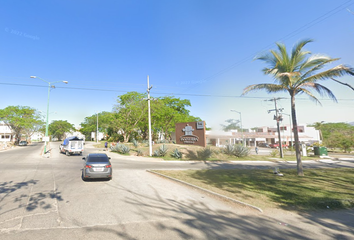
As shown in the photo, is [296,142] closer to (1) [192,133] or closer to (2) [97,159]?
(2) [97,159]

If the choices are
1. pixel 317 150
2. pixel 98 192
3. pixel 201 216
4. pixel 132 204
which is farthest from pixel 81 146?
pixel 317 150

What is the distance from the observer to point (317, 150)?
29797 mm

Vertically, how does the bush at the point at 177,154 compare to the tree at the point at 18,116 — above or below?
below

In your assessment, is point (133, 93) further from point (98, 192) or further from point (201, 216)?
point (201, 216)

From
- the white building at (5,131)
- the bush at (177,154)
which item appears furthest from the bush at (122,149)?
the white building at (5,131)

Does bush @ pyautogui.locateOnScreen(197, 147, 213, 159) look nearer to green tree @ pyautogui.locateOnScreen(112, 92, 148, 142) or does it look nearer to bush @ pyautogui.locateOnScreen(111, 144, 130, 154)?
bush @ pyautogui.locateOnScreen(111, 144, 130, 154)

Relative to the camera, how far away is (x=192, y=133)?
1104 inches

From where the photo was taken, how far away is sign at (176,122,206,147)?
88.4 feet

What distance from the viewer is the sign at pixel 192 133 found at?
88.4 ft

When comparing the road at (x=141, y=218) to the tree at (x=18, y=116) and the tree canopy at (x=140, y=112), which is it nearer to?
the tree canopy at (x=140, y=112)

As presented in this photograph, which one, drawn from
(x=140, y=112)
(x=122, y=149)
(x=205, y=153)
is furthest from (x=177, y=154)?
(x=140, y=112)

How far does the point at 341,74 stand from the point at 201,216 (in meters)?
11.9

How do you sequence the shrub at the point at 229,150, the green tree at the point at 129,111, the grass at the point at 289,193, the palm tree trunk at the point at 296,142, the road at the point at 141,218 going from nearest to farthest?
1. the road at the point at 141,218
2. the grass at the point at 289,193
3. the palm tree trunk at the point at 296,142
4. the shrub at the point at 229,150
5. the green tree at the point at 129,111

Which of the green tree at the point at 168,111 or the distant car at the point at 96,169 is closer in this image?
the distant car at the point at 96,169
